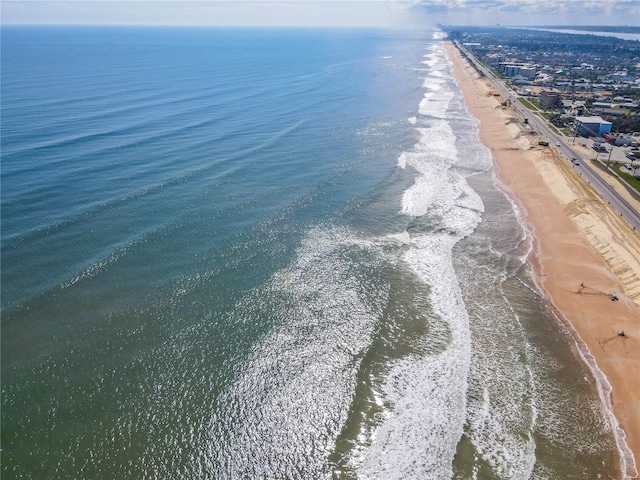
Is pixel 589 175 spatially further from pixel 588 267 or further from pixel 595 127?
pixel 595 127

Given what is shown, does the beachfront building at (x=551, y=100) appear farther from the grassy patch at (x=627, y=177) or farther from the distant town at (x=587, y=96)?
the grassy patch at (x=627, y=177)

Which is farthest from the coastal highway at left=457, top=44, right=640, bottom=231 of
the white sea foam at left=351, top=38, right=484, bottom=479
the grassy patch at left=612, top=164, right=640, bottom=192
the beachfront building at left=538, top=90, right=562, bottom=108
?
the white sea foam at left=351, top=38, right=484, bottom=479

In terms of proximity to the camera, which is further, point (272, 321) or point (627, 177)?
point (627, 177)

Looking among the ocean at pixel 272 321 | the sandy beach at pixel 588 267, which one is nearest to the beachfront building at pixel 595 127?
the sandy beach at pixel 588 267

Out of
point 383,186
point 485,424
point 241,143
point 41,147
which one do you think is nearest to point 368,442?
point 485,424

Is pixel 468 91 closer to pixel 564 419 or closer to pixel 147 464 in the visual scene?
pixel 564 419

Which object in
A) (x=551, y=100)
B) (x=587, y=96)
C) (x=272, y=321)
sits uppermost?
(x=551, y=100)

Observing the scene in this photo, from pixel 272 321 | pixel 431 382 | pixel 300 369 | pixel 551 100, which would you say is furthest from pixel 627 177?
pixel 300 369
